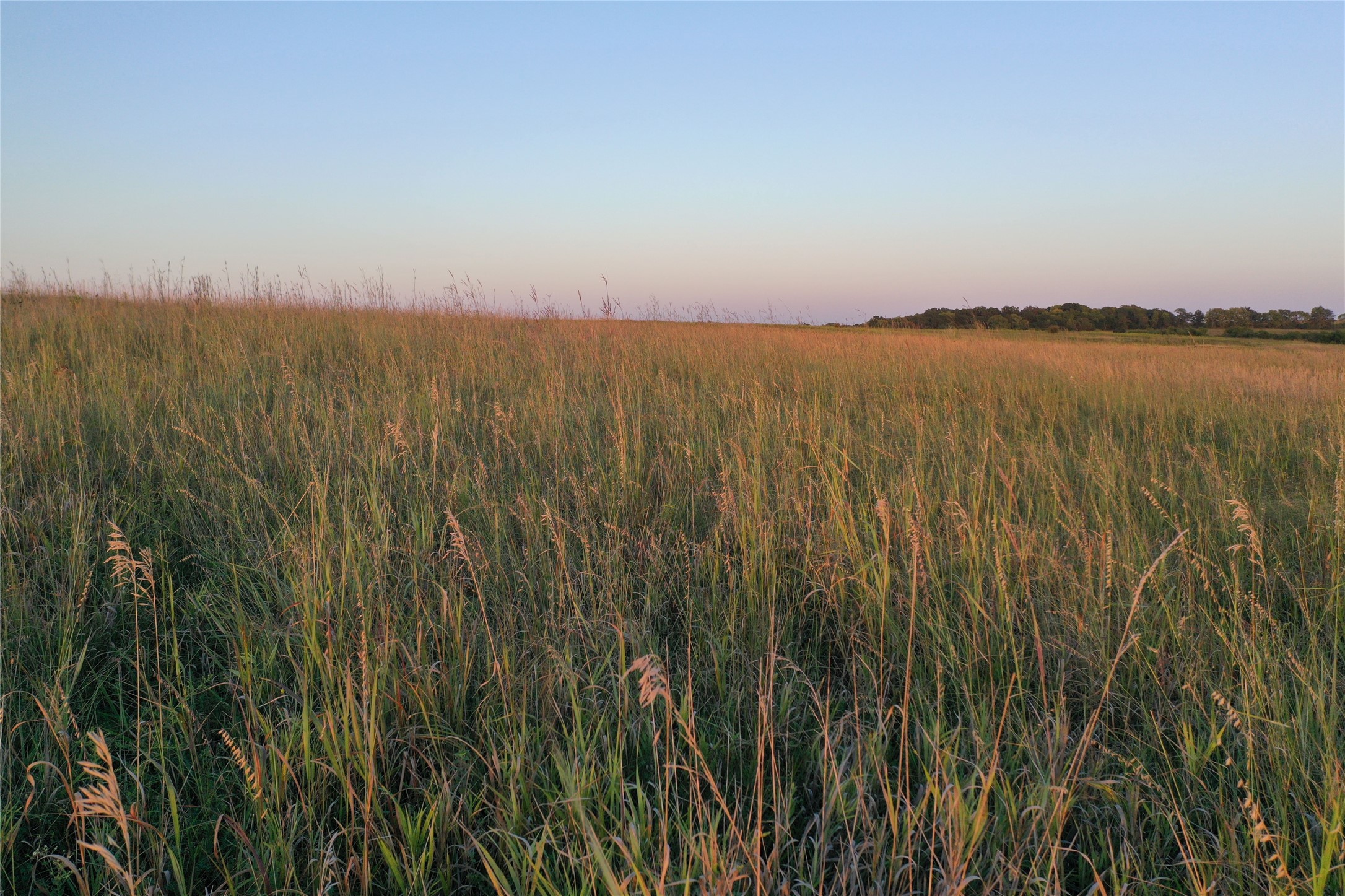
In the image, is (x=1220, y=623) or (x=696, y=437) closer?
(x=1220, y=623)

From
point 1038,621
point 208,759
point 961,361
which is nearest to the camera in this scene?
point 208,759

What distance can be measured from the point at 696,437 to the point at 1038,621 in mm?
1911

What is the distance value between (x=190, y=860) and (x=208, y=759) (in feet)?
0.83

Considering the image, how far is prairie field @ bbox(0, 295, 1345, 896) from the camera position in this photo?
1.14 meters

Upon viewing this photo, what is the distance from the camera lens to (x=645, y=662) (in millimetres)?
892

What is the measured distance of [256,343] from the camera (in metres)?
5.59

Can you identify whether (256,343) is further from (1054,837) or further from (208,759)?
(1054,837)

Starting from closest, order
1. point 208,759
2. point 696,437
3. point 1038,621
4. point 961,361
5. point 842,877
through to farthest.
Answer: point 842,877 → point 208,759 → point 1038,621 → point 696,437 → point 961,361

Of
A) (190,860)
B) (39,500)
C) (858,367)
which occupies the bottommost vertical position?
(190,860)

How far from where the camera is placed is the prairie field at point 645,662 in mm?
1145

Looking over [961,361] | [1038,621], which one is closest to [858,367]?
[961,361]

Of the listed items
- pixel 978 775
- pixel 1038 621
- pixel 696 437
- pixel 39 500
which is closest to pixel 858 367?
pixel 696 437

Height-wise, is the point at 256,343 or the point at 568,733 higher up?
the point at 256,343

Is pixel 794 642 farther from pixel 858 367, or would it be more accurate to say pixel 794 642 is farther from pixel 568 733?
pixel 858 367
